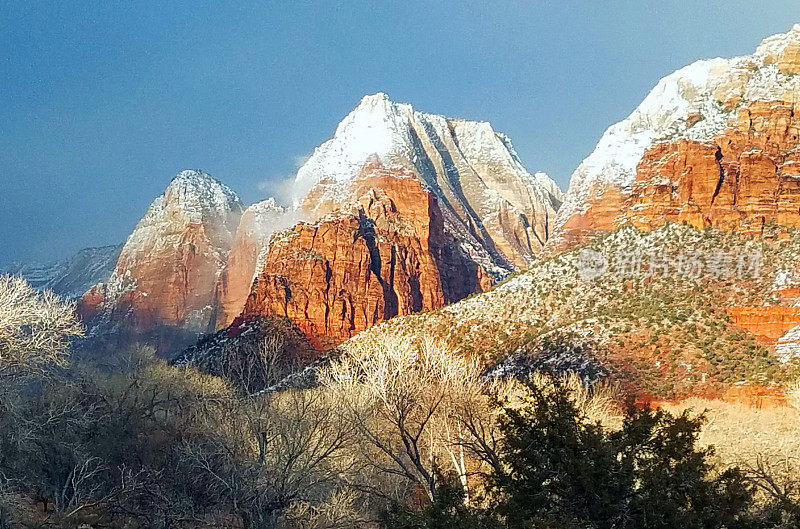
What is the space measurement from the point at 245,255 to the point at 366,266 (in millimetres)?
53581

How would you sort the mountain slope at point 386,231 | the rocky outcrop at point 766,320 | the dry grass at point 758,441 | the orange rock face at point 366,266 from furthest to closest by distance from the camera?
the mountain slope at point 386,231 → the orange rock face at point 366,266 → the rocky outcrop at point 766,320 → the dry grass at point 758,441

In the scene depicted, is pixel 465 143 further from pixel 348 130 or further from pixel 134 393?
pixel 134 393

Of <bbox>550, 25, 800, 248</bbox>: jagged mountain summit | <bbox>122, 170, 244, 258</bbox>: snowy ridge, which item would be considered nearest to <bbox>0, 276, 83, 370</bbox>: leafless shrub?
<bbox>550, 25, 800, 248</bbox>: jagged mountain summit

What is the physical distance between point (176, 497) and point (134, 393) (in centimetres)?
1030

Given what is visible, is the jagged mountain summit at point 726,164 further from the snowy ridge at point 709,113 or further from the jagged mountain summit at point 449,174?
the jagged mountain summit at point 449,174

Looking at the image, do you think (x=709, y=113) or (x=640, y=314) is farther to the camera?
(x=709, y=113)

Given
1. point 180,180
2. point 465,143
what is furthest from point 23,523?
point 465,143

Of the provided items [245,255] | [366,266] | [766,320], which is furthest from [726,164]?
[245,255]

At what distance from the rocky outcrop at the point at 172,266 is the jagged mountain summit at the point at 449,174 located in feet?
81.0

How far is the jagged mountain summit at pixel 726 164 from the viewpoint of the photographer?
61.9 m

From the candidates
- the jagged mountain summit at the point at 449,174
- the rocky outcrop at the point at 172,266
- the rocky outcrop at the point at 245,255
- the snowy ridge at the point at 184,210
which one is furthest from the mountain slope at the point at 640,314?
the snowy ridge at the point at 184,210

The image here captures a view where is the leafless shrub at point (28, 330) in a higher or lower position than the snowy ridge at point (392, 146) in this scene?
lower

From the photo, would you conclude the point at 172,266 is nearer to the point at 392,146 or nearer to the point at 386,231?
the point at 392,146

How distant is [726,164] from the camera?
65.9m
